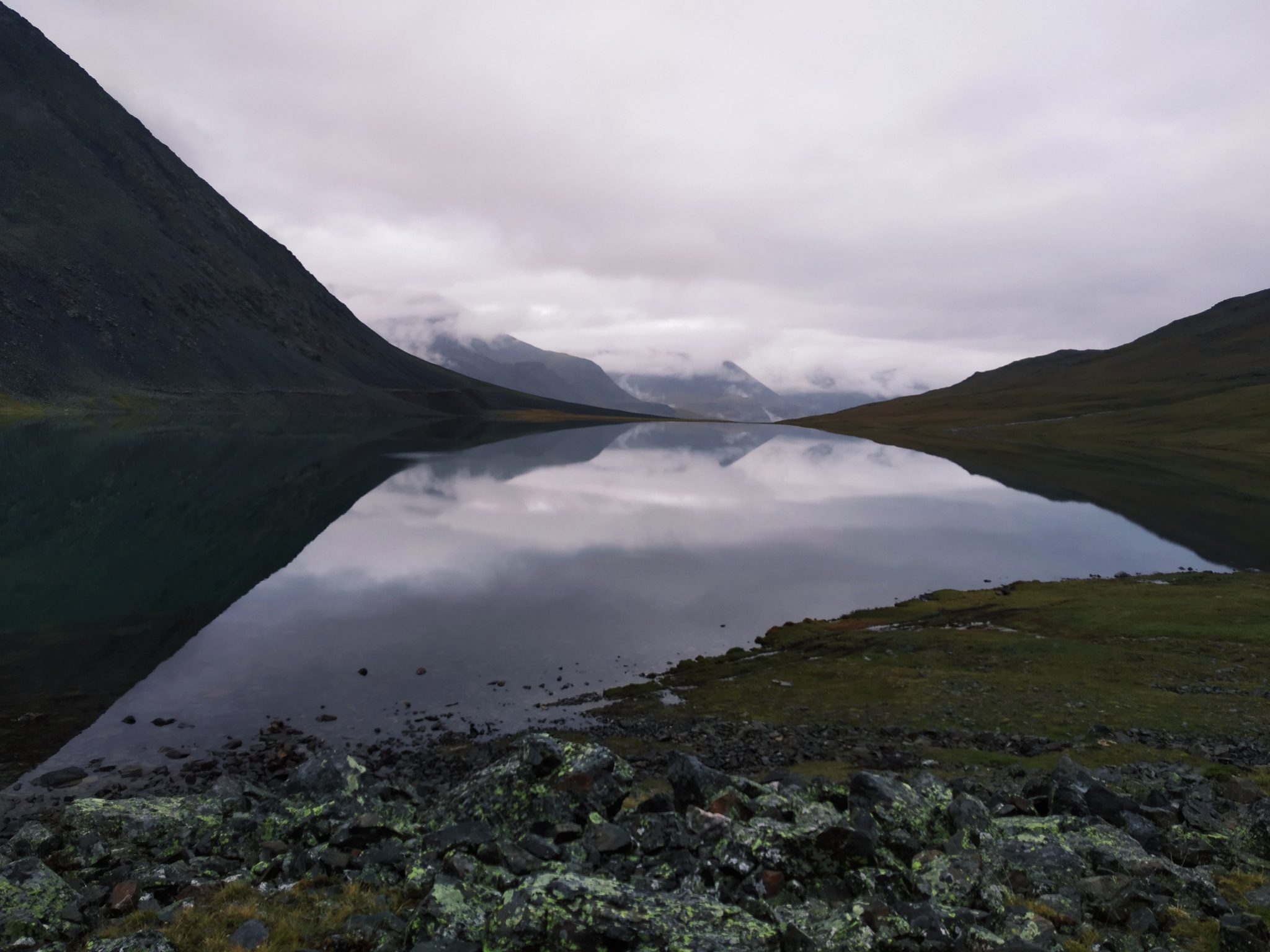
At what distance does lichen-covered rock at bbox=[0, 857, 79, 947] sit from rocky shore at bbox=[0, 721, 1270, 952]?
3 centimetres

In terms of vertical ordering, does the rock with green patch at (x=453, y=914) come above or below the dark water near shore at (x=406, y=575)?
above

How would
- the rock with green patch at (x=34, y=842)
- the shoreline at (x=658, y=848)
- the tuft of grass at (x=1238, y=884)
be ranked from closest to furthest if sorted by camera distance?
1. the shoreline at (x=658, y=848)
2. the tuft of grass at (x=1238, y=884)
3. the rock with green patch at (x=34, y=842)

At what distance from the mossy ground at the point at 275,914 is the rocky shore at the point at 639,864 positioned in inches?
1.7

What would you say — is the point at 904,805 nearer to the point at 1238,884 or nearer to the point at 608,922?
the point at 1238,884

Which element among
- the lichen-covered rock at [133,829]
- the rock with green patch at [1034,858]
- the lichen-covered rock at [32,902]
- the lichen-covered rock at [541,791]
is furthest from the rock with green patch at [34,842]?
the rock with green patch at [1034,858]

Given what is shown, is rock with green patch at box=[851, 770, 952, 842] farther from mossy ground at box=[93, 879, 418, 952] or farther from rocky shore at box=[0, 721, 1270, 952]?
mossy ground at box=[93, 879, 418, 952]

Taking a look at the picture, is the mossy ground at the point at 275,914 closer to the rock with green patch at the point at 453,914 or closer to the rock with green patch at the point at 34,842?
the rock with green patch at the point at 453,914

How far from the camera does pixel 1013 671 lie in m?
30.9

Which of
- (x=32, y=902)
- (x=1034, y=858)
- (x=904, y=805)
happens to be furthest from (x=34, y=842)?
(x=1034, y=858)

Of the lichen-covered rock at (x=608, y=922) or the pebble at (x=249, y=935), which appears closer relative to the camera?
the lichen-covered rock at (x=608, y=922)

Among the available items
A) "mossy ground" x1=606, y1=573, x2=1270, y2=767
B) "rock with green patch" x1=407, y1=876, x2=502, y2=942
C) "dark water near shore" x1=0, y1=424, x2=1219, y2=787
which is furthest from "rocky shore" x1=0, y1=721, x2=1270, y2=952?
"dark water near shore" x1=0, y1=424, x2=1219, y2=787

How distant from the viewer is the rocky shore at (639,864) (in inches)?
397

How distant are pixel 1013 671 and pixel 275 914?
98.2 ft

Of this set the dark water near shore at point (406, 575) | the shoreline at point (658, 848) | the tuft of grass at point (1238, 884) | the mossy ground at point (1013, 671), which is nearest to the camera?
the shoreline at point (658, 848)
